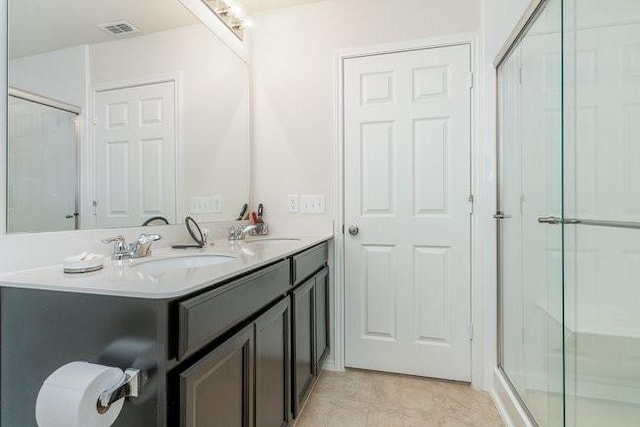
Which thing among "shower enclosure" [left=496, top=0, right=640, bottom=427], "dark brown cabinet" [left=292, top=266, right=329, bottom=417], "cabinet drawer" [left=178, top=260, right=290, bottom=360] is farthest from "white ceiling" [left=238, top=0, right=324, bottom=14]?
"cabinet drawer" [left=178, top=260, right=290, bottom=360]

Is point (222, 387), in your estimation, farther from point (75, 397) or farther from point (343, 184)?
point (343, 184)

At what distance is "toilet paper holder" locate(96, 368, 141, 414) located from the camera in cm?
62

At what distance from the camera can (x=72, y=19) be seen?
1133mm

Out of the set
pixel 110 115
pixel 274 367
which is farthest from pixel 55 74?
pixel 274 367

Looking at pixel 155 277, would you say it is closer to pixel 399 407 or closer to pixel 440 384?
pixel 399 407

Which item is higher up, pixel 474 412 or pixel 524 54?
pixel 524 54

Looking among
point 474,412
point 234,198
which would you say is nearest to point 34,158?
point 234,198

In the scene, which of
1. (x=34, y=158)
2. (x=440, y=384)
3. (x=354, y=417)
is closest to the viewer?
(x=34, y=158)

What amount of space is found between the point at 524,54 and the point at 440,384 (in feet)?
6.13

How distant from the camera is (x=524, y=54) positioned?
1.52m

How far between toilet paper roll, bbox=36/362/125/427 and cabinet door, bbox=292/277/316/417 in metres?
0.82

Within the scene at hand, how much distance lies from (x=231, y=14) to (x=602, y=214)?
2.29 m

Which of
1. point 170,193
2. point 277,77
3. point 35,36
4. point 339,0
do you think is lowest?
point 170,193

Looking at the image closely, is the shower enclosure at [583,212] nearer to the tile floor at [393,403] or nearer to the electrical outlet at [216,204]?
the tile floor at [393,403]
